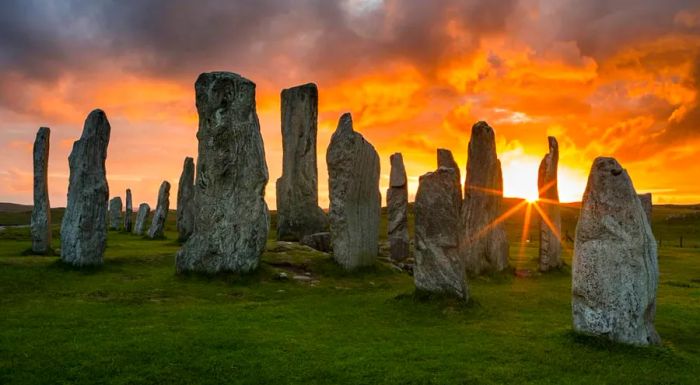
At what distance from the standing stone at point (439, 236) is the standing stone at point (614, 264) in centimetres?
399

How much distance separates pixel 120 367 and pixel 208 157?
10.7 metres

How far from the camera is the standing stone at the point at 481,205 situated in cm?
2209

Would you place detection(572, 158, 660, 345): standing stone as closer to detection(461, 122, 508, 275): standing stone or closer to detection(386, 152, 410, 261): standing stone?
detection(461, 122, 508, 275): standing stone

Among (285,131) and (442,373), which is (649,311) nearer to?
(442,373)

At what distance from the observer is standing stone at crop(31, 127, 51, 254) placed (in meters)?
23.7

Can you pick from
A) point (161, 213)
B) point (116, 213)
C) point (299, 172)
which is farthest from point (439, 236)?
point (116, 213)

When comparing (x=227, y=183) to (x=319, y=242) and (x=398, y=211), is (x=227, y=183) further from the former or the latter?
(x=398, y=211)

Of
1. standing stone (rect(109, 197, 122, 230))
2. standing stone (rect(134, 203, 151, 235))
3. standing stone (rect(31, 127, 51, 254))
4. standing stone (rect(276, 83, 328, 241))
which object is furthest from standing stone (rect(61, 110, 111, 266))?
standing stone (rect(109, 197, 122, 230))

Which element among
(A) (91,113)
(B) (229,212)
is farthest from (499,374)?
(A) (91,113)

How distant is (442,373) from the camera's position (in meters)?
9.67

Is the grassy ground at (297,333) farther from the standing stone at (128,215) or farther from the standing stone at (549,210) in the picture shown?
the standing stone at (128,215)

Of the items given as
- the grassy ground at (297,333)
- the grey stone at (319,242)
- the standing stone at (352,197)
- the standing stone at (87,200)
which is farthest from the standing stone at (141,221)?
the standing stone at (352,197)

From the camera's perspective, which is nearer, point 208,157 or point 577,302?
point 577,302

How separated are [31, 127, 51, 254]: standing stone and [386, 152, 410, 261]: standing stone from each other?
1593 centimetres
